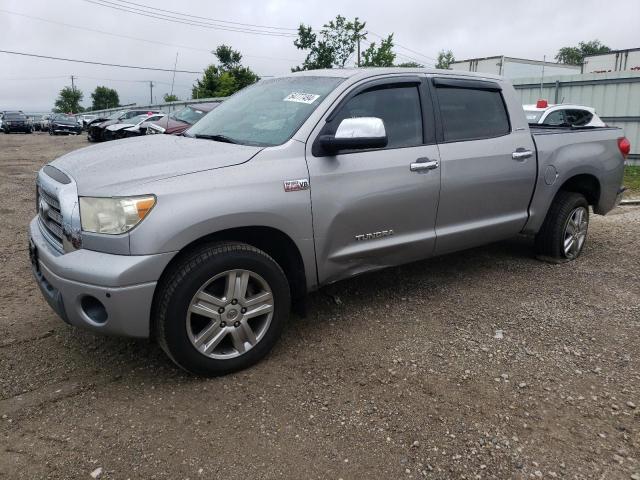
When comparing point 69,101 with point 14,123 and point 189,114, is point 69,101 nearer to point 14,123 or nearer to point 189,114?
point 14,123

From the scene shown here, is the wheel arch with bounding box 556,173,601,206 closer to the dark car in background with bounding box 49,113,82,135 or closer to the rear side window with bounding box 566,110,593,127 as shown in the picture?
the rear side window with bounding box 566,110,593,127

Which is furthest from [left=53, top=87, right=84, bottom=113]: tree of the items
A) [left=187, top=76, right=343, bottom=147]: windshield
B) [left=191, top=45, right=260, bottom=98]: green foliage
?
[left=187, top=76, right=343, bottom=147]: windshield

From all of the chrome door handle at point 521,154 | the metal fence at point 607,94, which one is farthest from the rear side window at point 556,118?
the chrome door handle at point 521,154

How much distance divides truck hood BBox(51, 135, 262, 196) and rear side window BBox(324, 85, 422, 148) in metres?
0.84

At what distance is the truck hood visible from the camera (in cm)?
284

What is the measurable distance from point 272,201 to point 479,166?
1.90 metres

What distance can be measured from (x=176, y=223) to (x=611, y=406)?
2503 mm

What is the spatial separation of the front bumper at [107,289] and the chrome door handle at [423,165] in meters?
1.85

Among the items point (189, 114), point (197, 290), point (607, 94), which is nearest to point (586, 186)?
point (197, 290)

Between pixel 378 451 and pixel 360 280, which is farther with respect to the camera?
pixel 360 280

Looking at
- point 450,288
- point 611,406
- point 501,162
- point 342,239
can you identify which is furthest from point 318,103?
point 611,406

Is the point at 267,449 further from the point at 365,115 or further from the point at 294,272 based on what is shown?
the point at 365,115

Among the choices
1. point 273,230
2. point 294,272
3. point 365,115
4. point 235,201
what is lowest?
point 294,272

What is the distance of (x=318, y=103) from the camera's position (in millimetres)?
3510
